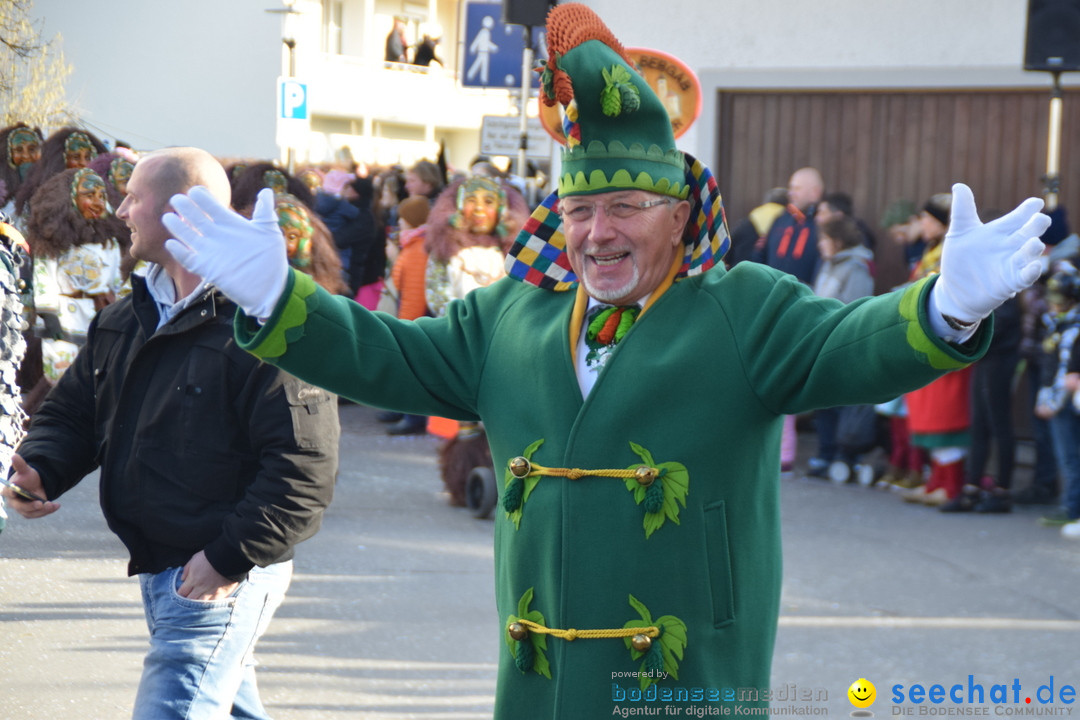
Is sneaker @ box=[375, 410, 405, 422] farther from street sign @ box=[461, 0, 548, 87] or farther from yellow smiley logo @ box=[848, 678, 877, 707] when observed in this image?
yellow smiley logo @ box=[848, 678, 877, 707]

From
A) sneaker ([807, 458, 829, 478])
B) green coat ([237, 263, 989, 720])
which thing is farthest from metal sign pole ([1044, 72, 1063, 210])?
green coat ([237, 263, 989, 720])

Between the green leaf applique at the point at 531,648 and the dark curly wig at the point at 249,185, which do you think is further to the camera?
the dark curly wig at the point at 249,185

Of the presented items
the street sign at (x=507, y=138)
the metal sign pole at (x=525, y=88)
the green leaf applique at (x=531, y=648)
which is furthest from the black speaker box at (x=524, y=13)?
the green leaf applique at (x=531, y=648)

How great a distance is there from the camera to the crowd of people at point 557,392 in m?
2.57

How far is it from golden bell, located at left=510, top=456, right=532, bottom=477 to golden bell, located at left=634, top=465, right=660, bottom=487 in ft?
0.78

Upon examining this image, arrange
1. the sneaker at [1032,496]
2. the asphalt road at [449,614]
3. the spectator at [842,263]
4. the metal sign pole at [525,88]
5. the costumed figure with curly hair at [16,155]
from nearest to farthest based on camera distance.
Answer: the asphalt road at [449,614] < the costumed figure with curly hair at [16,155] < the sneaker at [1032,496] < the spectator at [842,263] < the metal sign pole at [525,88]

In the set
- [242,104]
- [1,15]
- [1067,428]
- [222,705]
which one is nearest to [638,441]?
[222,705]

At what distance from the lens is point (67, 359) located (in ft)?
23.9

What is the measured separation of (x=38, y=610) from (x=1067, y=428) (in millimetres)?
5553

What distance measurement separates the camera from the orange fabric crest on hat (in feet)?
8.87

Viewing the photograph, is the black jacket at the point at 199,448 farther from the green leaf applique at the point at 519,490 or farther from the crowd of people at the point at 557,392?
the green leaf applique at the point at 519,490

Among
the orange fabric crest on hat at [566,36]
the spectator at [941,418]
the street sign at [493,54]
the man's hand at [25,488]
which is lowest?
the spectator at [941,418]

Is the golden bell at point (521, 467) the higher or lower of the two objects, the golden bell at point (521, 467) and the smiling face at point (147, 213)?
the lower

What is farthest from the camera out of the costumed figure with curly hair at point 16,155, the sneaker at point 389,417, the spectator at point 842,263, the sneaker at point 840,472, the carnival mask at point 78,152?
the sneaker at point 389,417
